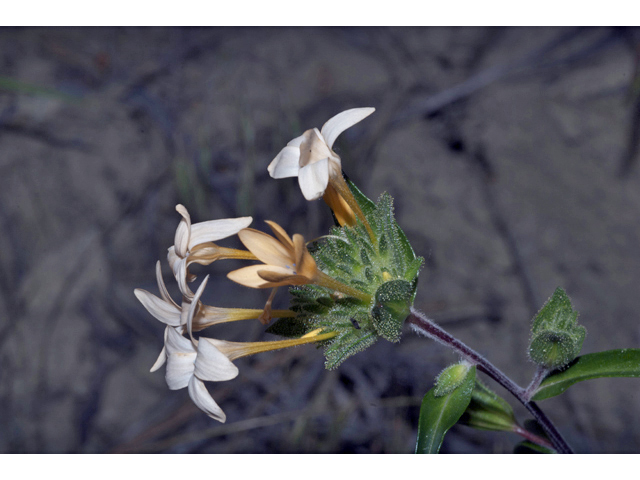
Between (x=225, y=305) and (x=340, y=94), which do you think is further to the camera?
(x=340, y=94)

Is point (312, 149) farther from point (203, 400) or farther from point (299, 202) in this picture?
point (299, 202)

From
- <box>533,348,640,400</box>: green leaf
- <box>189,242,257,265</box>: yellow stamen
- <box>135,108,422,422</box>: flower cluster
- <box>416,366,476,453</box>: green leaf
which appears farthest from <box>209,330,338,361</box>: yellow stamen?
<box>533,348,640,400</box>: green leaf

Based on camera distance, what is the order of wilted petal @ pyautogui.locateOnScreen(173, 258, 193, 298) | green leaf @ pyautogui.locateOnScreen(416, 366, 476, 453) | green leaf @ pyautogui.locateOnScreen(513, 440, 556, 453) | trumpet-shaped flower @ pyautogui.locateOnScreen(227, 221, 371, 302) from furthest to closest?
green leaf @ pyautogui.locateOnScreen(513, 440, 556, 453)
green leaf @ pyautogui.locateOnScreen(416, 366, 476, 453)
wilted petal @ pyautogui.locateOnScreen(173, 258, 193, 298)
trumpet-shaped flower @ pyautogui.locateOnScreen(227, 221, 371, 302)

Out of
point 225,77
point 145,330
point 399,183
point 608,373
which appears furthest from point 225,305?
point 608,373

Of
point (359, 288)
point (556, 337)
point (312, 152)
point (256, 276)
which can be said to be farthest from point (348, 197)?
point (556, 337)

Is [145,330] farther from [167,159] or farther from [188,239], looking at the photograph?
[188,239]

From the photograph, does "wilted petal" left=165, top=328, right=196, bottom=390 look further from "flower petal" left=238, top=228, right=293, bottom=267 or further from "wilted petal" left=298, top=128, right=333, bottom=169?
"wilted petal" left=298, top=128, right=333, bottom=169

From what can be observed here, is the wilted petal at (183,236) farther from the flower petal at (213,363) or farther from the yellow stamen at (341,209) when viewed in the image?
the yellow stamen at (341,209)
